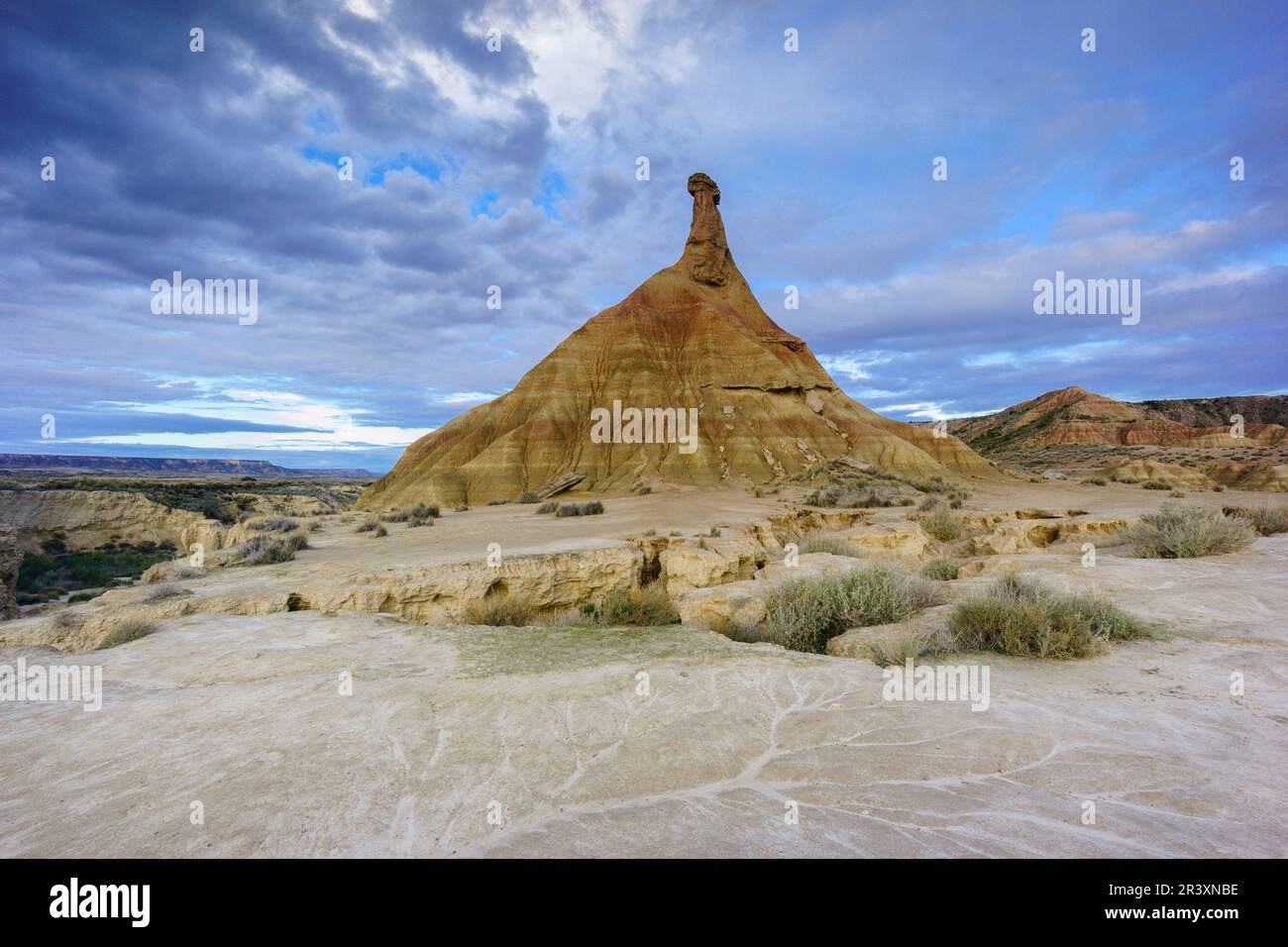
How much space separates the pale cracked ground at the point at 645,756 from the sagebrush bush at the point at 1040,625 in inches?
7.9

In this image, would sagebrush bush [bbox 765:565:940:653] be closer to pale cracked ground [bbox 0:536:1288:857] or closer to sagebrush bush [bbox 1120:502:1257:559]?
pale cracked ground [bbox 0:536:1288:857]

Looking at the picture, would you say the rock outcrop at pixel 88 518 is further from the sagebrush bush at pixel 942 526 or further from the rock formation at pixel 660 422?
the sagebrush bush at pixel 942 526

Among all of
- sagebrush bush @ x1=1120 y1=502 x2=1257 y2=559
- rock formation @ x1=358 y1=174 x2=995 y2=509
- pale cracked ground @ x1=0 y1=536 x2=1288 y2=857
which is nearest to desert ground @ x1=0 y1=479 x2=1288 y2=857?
pale cracked ground @ x1=0 y1=536 x2=1288 y2=857

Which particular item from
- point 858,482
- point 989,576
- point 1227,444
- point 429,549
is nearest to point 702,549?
point 989,576

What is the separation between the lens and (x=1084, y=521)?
45.6ft

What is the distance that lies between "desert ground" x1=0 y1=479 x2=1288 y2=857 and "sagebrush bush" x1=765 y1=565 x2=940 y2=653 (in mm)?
791

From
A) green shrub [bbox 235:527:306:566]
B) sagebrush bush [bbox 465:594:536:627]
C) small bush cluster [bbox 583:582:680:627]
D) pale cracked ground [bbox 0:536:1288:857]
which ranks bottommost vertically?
sagebrush bush [bbox 465:594:536:627]

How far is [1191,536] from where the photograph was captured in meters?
8.60

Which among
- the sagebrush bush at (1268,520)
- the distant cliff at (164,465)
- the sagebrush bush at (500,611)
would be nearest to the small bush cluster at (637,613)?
the sagebrush bush at (500,611)

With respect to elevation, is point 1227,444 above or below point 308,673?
above

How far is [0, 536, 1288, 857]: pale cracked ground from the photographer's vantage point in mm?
2383

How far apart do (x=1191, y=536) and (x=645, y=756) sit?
10.00 m

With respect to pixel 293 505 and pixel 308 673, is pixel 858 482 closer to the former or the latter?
pixel 308 673
